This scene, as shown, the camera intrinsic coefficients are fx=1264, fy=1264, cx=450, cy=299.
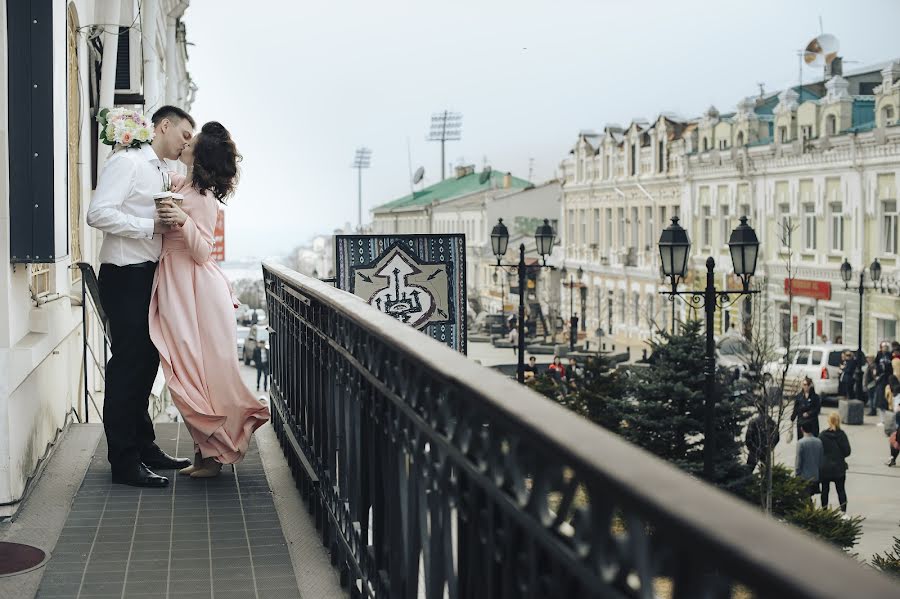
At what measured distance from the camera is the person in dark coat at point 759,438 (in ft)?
58.7

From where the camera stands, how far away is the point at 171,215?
5711mm

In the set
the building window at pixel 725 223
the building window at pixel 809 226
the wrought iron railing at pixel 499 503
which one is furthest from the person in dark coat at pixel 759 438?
the building window at pixel 725 223

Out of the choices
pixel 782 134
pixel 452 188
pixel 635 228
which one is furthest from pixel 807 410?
pixel 452 188

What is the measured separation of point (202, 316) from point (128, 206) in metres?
0.61

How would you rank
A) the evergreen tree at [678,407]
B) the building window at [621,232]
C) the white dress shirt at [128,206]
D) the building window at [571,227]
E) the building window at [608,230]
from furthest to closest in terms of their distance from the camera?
the building window at [571,227] → the building window at [608,230] → the building window at [621,232] → the evergreen tree at [678,407] → the white dress shirt at [128,206]

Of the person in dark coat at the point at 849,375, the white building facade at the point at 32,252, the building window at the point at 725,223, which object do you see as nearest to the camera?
the white building facade at the point at 32,252

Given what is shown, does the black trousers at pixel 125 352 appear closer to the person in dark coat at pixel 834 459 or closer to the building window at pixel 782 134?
the person in dark coat at pixel 834 459

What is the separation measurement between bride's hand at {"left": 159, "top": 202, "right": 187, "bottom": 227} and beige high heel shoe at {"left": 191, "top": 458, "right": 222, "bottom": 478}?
1177 mm

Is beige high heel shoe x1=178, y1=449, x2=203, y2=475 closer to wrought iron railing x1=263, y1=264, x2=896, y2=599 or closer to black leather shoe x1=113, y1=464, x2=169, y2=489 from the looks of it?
black leather shoe x1=113, y1=464, x2=169, y2=489

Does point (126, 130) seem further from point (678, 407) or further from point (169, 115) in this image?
point (678, 407)

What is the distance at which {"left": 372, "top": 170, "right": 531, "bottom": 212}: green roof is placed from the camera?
96.0 meters

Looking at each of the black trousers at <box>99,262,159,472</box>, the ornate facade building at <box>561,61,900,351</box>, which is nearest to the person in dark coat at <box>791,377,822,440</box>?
the ornate facade building at <box>561,61,900,351</box>

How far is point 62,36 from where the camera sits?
5789mm

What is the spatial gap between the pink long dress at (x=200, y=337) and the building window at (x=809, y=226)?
4375 centimetres
